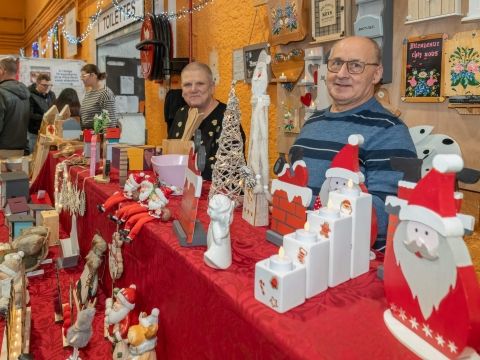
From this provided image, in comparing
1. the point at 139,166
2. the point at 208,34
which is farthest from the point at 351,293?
the point at 208,34

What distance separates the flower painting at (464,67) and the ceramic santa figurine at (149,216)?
111 cm

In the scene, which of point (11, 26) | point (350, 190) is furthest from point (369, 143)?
point (11, 26)

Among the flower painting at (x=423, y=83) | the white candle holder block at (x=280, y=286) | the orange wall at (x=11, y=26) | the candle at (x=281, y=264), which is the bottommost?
the white candle holder block at (x=280, y=286)

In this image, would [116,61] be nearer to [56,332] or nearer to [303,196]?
[56,332]

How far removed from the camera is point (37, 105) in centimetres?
531

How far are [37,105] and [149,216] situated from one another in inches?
182

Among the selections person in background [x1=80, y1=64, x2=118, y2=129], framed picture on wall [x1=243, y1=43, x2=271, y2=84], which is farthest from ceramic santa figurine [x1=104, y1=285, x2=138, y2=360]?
person in background [x1=80, y1=64, x2=118, y2=129]

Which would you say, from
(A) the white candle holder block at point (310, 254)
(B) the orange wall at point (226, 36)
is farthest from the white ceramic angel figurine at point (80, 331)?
(B) the orange wall at point (226, 36)

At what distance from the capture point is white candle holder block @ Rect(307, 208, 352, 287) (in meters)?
0.85

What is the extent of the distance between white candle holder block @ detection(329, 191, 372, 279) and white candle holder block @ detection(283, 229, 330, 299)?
0.30ft

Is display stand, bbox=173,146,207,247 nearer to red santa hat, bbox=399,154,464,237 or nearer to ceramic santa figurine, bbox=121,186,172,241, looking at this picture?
ceramic santa figurine, bbox=121,186,172,241

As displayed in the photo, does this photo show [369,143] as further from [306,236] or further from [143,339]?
[143,339]

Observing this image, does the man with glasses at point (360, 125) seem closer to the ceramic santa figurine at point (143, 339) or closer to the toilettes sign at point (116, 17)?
the ceramic santa figurine at point (143, 339)

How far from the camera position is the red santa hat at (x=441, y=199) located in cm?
62
